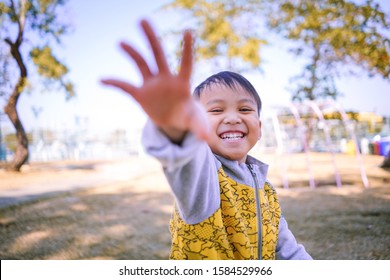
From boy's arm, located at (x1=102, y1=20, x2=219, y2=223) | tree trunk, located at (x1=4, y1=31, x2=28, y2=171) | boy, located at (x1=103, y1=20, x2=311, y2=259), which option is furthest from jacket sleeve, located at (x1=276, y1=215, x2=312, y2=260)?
tree trunk, located at (x1=4, y1=31, x2=28, y2=171)

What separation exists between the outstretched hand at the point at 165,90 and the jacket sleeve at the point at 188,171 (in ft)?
0.07

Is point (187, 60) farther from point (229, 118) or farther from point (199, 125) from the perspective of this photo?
point (229, 118)

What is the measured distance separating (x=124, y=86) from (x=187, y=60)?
2.8 inches

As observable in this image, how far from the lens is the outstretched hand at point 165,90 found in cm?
33

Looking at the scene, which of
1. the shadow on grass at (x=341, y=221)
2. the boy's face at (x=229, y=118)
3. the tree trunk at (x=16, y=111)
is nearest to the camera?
the boy's face at (x=229, y=118)

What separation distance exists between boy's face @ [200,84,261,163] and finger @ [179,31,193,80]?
26 centimetres

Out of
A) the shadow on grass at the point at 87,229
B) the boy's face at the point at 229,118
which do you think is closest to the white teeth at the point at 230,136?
the boy's face at the point at 229,118

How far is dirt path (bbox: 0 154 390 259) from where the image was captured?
1332 millimetres

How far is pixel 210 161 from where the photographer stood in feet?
1.51

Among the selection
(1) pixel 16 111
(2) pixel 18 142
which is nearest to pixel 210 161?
(1) pixel 16 111

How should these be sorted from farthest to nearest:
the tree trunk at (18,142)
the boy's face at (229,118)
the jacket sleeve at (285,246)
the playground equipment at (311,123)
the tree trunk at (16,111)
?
the tree trunk at (18,142) → the tree trunk at (16,111) → the playground equipment at (311,123) → the jacket sleeve at (285,246) → the boy's face at (229,118)

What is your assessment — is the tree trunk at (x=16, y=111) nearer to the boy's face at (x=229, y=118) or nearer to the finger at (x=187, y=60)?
the boy's face at (x=229, y=118)
